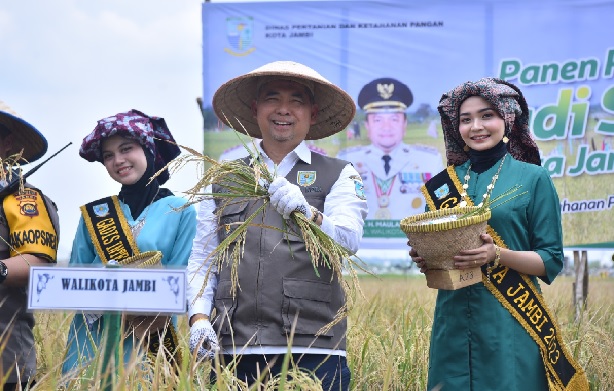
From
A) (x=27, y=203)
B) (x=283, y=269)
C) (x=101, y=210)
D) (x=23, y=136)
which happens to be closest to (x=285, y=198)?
(x=283, y=269)

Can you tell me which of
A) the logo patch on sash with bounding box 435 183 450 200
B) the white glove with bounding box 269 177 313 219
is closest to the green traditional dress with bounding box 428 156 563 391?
the logo patch on sash with bounding box 435 183 450 200

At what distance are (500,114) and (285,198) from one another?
2.73 feet

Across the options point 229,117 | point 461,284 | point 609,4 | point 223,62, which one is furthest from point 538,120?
point 461,284

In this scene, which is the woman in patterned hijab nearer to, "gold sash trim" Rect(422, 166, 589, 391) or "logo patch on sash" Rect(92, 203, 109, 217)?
"gold sash trim" Rect(422, 166, 589, 391)

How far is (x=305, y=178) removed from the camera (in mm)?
2777

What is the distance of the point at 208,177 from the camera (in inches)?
97.5

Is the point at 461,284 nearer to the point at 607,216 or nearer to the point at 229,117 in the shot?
the point at 229,117

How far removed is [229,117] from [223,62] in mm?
3333

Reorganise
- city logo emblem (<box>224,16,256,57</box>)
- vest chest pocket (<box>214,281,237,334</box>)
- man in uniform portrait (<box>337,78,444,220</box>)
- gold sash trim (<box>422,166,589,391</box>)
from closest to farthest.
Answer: gold sash trim (<box>422,166,589,391</box>), vest chest pocket (<box>214,281,237,334</box>), man in uniform portrait (<box>337,78,444,220</box>), city logo emblem (<box>224,16,256,57</box>)

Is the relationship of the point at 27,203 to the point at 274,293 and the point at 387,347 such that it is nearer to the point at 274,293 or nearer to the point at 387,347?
the point at 274,293

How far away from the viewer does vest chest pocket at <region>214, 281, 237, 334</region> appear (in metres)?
2.66

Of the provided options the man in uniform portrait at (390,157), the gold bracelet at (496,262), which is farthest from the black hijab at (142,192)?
the man in uniform portrait at (390,157)

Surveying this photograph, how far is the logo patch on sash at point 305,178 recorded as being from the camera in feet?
9.07

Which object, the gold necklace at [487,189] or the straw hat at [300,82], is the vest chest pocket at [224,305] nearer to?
the straw hat at [300,82]
